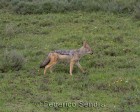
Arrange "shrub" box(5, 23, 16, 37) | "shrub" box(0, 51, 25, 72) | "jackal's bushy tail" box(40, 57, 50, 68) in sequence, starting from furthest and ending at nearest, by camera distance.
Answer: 1. "shrub" box(5, 23, 16, 37)
2. "shrub" box(0, 51, 25, 72)
3. "jackal's bushy tail" box(40, 57, 50, 68)

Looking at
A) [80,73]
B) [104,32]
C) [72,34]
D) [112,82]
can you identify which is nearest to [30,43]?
[72,34]

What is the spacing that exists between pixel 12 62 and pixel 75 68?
68.1 inches

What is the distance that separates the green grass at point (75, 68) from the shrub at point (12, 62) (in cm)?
15

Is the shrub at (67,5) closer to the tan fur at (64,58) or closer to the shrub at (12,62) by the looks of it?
the tan fur at (64,58)

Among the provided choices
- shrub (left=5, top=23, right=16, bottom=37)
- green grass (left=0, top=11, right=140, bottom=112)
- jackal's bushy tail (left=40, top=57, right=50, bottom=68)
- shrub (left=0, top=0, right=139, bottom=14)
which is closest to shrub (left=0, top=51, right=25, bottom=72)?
green grass (left=0, top=11, right=140, bottom=112)

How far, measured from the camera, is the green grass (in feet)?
32.3

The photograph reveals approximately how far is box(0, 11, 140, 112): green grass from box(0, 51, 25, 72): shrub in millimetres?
148

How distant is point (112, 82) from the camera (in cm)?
1104

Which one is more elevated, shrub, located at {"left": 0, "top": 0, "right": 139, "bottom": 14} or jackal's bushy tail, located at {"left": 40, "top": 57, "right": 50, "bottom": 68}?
shrub, located at {"left": 0, "top": 0, "right": 139, "bottom": 14}

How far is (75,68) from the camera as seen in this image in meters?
12.6

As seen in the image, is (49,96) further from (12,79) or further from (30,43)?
(30,43)

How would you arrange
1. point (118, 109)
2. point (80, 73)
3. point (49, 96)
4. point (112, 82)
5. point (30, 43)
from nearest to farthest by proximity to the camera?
1. point (118, 109)
2. point (49, 96)
3. point (112, 82)
4. point (80, 73)
5. point (30, 43)

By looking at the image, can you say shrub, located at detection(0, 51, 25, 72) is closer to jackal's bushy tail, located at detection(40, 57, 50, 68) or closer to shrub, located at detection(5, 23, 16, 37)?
jackal's bushy tail, located at detection(40, 57, 50, 68)

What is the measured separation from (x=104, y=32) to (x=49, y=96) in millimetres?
6831
